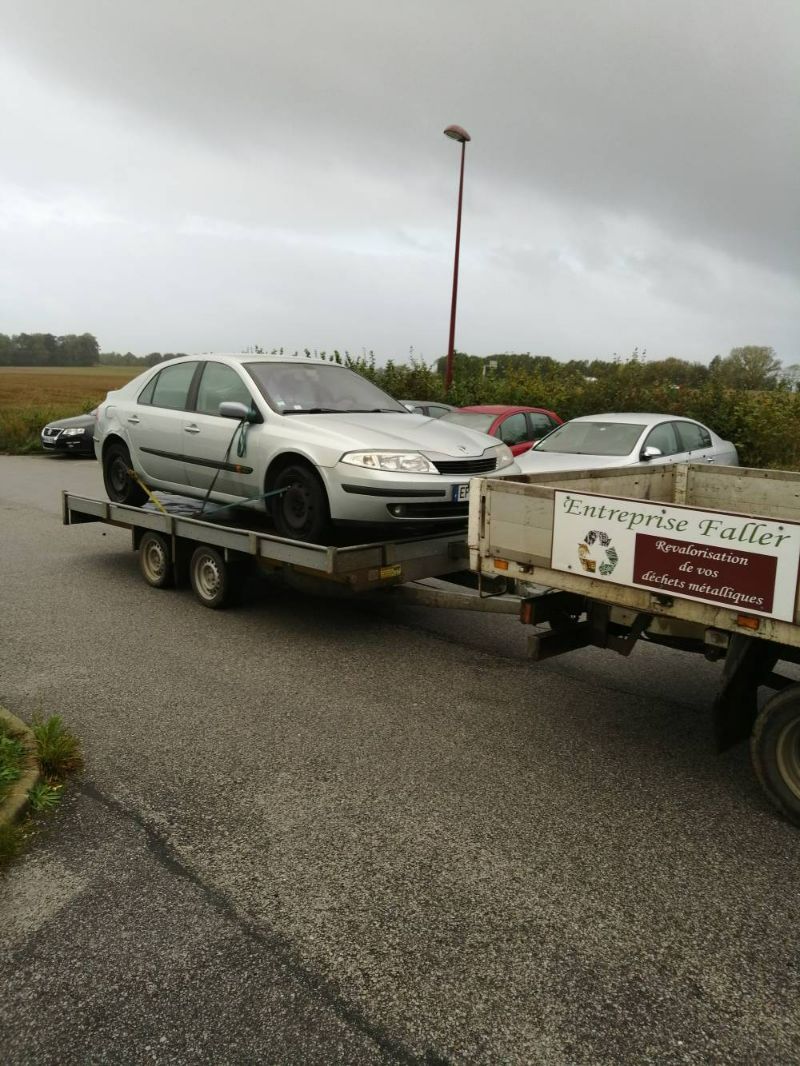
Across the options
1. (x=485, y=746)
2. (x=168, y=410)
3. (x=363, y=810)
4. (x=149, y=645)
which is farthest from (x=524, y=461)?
(x=363, y=810)

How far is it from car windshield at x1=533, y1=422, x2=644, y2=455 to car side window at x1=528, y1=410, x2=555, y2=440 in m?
2.18

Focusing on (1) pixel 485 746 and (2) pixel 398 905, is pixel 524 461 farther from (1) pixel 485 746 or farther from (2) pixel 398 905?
(2) pixel 398 905

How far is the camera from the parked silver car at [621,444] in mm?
9383

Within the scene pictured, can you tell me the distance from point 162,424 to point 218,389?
2.57ft

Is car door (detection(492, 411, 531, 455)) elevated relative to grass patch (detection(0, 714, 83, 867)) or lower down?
elevated

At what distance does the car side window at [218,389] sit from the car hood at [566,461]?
3.56m

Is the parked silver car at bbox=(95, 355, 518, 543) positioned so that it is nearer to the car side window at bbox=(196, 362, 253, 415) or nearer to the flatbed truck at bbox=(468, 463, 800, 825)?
the car side window at bbox=(196, 362, 253, 415)

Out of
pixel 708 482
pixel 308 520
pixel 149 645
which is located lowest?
pixel 149 645

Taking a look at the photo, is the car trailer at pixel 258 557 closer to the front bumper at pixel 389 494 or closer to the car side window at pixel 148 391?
the front bumper at pixel 389 494

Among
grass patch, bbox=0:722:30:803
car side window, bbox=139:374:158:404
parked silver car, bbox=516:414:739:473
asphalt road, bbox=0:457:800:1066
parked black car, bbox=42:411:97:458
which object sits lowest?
asphalt road, bbox=0:457:800:1066

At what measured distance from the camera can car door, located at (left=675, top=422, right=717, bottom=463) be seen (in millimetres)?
10141

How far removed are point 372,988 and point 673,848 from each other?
58.0 inches

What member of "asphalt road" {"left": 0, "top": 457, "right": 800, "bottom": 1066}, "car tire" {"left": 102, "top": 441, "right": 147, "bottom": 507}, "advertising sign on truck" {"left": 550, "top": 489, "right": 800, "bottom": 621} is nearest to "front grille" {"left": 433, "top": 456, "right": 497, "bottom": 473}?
"asphalt road" {"left": 0, "top": 457, "right": 800, "bottom": 1066}

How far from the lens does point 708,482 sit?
534 centimetres
